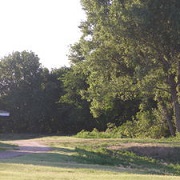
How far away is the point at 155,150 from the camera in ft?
96.0

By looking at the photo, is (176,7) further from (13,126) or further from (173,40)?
(13,126)

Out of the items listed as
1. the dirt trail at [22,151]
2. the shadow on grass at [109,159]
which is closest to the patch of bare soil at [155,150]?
the shadow on grass at [109,159]

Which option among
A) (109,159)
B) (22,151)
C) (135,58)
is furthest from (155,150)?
(135,58)

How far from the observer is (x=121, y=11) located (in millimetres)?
35031

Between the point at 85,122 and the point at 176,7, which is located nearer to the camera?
the point at 176,7

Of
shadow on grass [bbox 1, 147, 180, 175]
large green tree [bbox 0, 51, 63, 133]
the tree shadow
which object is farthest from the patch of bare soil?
large green tree [bbox 0, 51, 63, 133]

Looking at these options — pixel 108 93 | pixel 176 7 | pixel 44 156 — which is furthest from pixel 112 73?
pixel 44 156

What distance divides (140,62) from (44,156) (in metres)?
15.3

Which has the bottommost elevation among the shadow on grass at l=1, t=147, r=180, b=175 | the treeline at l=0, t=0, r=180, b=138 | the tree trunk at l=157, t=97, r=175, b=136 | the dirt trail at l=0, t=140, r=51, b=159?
the shadow on grass at l=1, t=147, r=180, b=175

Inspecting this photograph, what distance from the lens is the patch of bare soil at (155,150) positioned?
28375mm

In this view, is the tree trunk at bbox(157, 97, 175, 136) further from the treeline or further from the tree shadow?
the tree shadow

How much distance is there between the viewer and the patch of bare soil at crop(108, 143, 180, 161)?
2838 centimetres

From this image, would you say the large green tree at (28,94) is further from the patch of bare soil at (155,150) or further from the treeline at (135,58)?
the patch of bare soil at (155,150)

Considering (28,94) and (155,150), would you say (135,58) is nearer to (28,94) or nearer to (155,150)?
(155,150)
